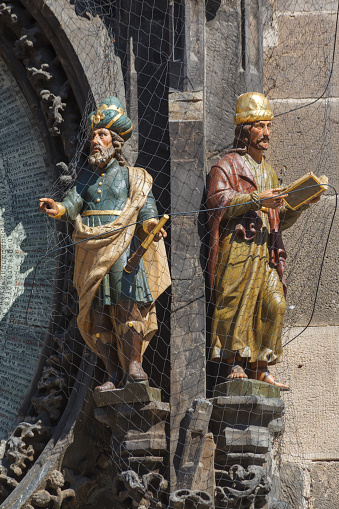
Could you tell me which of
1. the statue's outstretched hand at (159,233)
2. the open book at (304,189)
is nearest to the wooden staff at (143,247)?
the statue's outstretched hand at (159,233)

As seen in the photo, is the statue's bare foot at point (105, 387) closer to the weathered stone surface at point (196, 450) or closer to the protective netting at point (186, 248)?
the protective netting at point (186, 248)

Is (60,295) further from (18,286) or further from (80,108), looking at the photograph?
(80,108)

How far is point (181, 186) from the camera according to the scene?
649 cm

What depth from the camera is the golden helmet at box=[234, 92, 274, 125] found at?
6.50 meters

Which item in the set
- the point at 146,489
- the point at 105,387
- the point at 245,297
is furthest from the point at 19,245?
the point at 146,489

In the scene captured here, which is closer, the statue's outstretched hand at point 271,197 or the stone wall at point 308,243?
the statue's outstretched hand at point 271,197

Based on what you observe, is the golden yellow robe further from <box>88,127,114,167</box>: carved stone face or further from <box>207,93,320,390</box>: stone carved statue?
<box>88,127,114,167</box>: carved stone face

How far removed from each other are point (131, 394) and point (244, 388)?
569mm

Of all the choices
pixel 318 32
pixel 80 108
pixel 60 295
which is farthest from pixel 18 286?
pixel 318 32

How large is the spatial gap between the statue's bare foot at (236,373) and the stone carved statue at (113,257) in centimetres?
44

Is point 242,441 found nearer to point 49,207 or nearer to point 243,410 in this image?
point 243,410

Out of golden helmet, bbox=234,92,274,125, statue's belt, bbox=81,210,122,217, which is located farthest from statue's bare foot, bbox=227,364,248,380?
golden helmet, bbox=234,92,274,125

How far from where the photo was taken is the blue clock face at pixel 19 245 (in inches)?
269

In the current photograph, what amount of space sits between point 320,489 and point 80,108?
2.48 m
